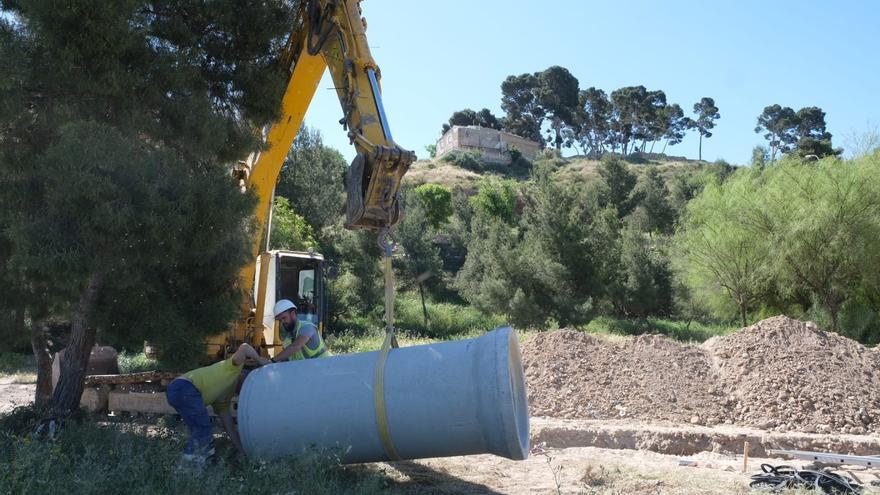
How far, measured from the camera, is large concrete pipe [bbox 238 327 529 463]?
5.98 metres

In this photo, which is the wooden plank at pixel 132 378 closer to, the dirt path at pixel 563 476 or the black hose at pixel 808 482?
the dirt path at pixel 563 476

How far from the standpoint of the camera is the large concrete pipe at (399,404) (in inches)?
236

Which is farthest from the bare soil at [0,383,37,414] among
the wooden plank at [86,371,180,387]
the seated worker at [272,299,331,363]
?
the seated worker at [272,299,331,363]

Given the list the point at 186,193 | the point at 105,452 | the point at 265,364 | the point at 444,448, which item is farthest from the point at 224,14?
the point at 444,448

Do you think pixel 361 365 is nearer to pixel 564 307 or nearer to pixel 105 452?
pixel 105 452

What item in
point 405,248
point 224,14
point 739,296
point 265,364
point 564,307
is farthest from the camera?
point 405,248

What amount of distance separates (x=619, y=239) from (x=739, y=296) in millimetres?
9274

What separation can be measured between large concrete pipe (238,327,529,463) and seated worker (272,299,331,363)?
0.57m

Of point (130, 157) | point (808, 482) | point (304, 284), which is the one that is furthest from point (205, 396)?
point (808, 482)

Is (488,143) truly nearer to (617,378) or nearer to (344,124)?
(617,378)

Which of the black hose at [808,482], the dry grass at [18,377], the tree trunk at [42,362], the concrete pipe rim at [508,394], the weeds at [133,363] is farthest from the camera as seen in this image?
the dry grass at [18,377]

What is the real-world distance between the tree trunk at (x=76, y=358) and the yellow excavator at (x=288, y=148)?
130 cm

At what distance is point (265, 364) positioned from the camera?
283 inches

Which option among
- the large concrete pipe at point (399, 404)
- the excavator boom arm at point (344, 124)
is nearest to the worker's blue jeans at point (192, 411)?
the large concrete pipe at point (399, 404)
